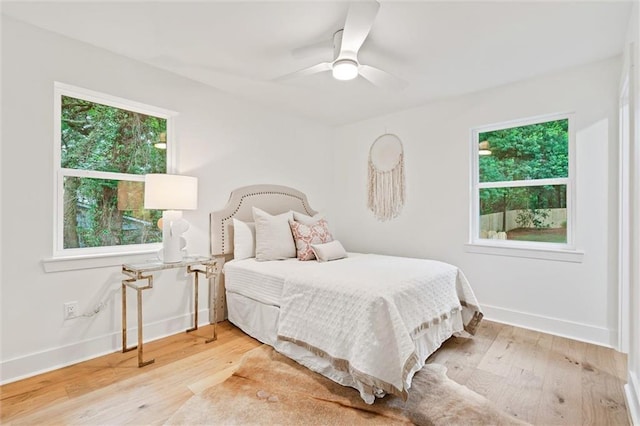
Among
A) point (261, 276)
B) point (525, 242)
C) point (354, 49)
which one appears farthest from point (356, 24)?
point (525, 242)

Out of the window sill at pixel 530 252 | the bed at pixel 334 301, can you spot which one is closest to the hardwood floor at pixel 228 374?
the bed at pixel 334 301

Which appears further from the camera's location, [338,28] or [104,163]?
[104,163]

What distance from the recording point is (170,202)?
2512 mm

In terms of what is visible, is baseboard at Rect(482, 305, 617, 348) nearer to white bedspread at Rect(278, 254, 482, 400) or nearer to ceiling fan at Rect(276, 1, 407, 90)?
white bedspread at Rect(278, 254, 482, 400)

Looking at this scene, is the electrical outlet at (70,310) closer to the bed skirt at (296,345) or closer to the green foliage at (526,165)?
the bed skirt at (296,345)

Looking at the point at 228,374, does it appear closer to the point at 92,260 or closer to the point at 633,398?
the point at 92,260

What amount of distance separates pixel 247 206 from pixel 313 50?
1785mm

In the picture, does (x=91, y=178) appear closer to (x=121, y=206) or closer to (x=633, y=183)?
(x=121, y=206)

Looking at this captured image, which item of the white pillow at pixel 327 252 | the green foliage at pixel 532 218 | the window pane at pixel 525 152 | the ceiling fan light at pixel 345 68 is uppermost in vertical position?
the ceiling fan light at pixel 345 68

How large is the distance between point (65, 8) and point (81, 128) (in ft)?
2.74

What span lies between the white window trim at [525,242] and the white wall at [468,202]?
6cm

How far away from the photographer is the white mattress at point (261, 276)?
2547 millimetres

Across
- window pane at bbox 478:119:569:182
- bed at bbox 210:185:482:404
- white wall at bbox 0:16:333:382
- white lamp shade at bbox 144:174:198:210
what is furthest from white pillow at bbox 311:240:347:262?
window pane at bbox 478:119:569:182

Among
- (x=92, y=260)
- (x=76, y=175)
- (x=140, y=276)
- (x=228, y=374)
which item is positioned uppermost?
(x=76, y=175)
